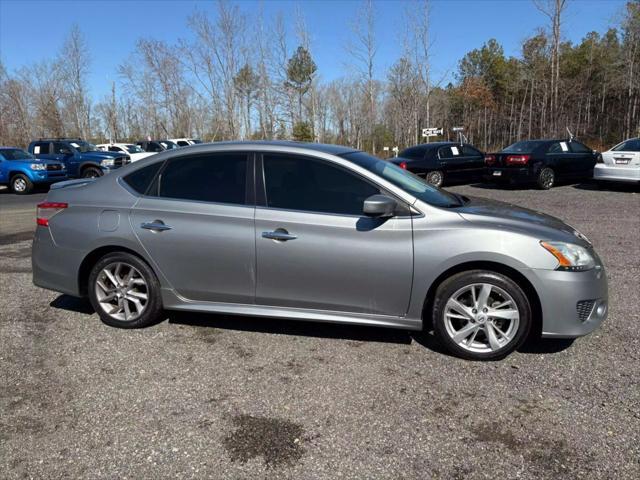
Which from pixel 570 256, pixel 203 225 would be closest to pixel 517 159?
Result: pixel 570 256

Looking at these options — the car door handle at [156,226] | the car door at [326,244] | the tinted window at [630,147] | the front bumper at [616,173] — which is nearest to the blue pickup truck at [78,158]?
the car door handle at [156,226]

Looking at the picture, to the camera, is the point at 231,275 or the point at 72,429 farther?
the point at 231,275

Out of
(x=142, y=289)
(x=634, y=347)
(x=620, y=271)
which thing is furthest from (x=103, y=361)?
(x=620, y=271)

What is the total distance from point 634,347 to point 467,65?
50.4 meters

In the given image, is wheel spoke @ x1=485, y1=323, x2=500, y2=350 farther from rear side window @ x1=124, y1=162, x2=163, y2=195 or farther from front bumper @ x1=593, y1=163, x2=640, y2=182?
front bumper @ x1=593, y1=163, x2=640, y2=182

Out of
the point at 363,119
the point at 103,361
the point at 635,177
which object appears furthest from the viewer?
the point at 363,119

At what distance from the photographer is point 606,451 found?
263 cm

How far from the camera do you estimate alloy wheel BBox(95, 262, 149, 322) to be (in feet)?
14.3

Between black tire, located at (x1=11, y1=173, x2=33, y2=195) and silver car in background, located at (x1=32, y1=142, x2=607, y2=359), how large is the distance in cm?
1470

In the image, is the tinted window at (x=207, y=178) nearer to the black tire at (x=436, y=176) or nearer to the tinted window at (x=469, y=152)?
the black tire at (x=436, y=176)

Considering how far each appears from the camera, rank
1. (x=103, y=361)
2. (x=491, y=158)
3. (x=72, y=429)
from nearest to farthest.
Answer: (x=72, y=429) < (x=103, y=361) < (x=491, y=158)

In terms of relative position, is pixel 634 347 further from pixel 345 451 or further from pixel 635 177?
pixel 635 177

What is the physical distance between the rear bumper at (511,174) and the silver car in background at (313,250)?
11015 mm

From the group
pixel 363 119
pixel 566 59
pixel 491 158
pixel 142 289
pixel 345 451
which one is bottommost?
pixel 345 451
